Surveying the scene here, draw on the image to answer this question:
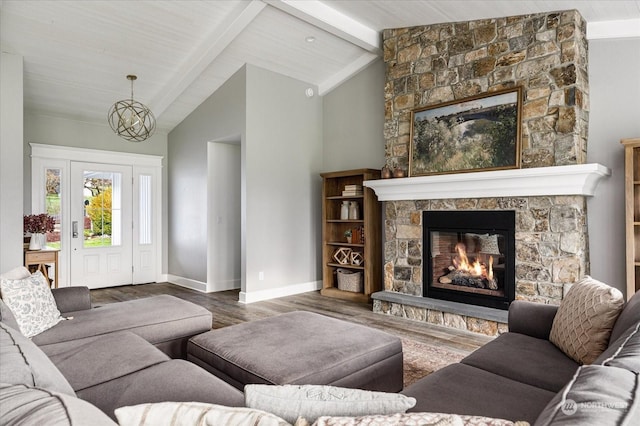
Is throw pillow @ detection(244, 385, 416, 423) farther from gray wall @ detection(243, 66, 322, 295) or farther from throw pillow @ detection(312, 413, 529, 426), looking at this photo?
gray wall @ detection(243, 66, 322, 295)

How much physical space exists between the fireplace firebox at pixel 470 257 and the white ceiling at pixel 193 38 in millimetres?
2035

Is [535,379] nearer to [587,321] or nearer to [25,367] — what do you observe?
[587,321]

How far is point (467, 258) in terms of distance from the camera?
14.1 ft

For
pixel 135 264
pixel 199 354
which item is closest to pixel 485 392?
pixel 199 354

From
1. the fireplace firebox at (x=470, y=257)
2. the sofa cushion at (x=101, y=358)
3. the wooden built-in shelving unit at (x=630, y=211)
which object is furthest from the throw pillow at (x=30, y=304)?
the wooden built-in shelving unit at (x=630, y=211)

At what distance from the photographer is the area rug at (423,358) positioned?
288cm

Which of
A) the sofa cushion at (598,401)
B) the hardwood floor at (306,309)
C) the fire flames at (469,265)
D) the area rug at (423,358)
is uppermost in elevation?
the sofa cushion at (598,401)

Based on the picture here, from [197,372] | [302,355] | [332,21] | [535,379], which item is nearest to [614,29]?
[332,21]

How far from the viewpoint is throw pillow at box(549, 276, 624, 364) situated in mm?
1831

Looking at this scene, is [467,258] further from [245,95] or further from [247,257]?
[245,95]

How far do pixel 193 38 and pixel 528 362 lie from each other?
4.71 m

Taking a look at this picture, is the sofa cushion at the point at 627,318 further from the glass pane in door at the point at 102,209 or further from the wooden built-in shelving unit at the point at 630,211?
the glass pane in door at the point at 102,209

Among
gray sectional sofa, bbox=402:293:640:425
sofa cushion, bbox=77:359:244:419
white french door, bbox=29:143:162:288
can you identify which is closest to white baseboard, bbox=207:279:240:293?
white french door, bbox=29:143:162:288

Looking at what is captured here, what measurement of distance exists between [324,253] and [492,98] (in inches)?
118
